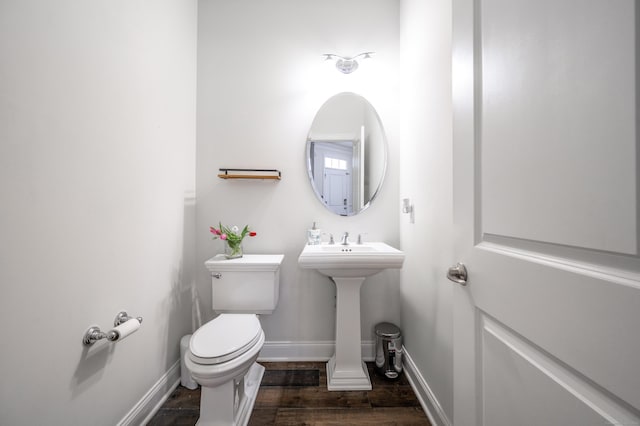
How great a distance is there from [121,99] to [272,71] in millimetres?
1044

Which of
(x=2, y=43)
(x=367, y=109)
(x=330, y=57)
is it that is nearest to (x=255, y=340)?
(x=2, y=43)

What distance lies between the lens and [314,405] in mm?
1355

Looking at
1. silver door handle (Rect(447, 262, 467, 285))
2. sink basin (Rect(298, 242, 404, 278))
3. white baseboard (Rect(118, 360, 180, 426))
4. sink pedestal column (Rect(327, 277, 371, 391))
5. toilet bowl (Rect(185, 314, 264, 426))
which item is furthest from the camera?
sink pedestal column (Rect(327, 277, 371, 391))

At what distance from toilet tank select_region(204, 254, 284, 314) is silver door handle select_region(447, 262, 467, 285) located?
1115 millimetres

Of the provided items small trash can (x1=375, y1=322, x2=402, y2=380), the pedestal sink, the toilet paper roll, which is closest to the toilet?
the toilet paper roll

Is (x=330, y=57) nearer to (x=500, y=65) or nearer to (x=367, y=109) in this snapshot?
(x=367, y=109)

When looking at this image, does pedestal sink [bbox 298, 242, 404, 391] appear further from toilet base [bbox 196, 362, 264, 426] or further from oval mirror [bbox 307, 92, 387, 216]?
toilet base [bbox 196, 362, 264, 426]

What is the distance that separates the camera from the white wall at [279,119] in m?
1.81

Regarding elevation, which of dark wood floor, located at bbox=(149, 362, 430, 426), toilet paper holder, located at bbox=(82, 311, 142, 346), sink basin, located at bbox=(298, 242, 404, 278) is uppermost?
sink basin, located at bbox=(298, 242, 404, 278)

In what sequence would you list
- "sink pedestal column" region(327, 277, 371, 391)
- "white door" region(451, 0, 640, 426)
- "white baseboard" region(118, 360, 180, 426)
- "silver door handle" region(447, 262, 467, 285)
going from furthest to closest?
"sink pedestal column" region(327, 277, 371, 391)
"white baseboard" region(118, 360, 180, 426)
"silver door handle" region(447, 262, 467, 285)
"white door" region(451, 0, 640, 426)

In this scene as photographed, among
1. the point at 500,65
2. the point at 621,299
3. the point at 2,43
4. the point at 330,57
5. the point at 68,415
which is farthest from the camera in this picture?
the point at 330,57

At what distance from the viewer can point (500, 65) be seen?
0.57 m

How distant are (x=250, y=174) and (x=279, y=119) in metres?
0.47

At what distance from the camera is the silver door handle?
0.70 meters
